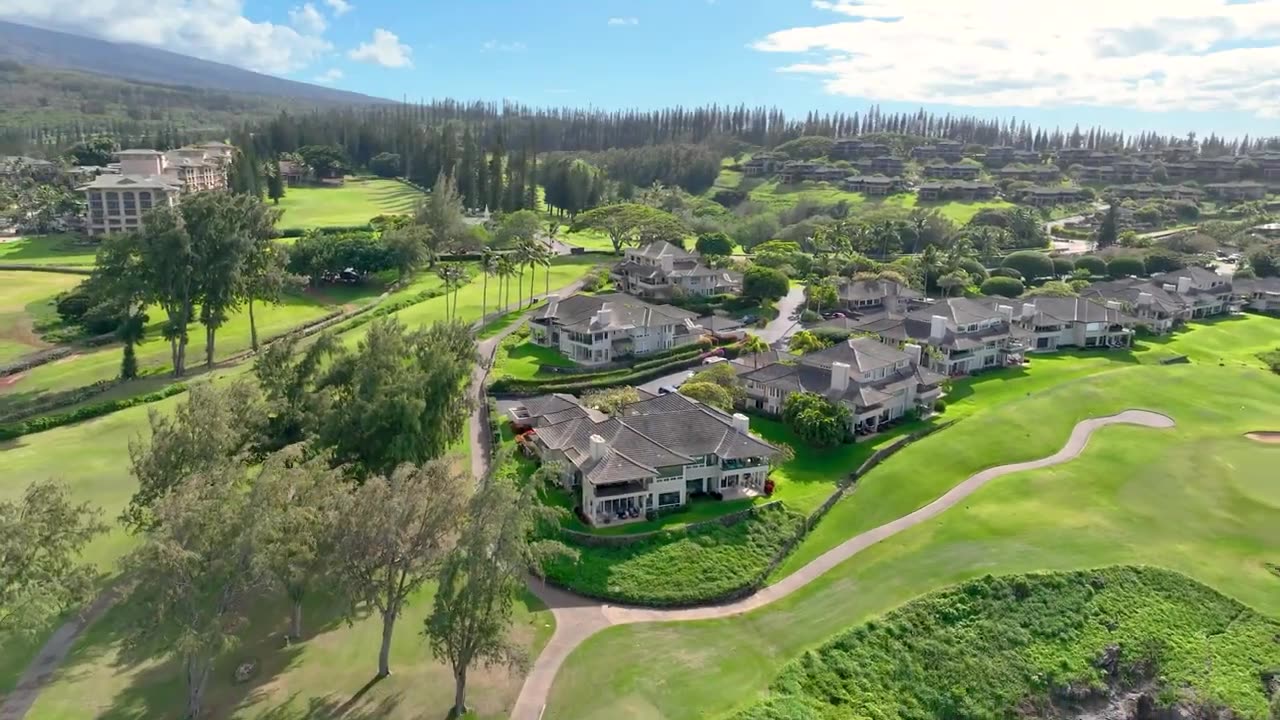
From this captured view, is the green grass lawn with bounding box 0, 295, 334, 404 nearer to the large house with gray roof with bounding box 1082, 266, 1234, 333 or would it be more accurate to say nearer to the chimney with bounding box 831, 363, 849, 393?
the chimney with bounding box 831, 363, 849, 393

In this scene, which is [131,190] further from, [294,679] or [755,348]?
[294,679]

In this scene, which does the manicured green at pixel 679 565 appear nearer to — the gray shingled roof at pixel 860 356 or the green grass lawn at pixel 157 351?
the gray shingled roof at pixel 860 356

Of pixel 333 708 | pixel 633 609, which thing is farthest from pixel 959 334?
pixel 333 708

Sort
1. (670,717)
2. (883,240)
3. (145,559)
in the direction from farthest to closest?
(883,240) < (670,717) < (145,559)

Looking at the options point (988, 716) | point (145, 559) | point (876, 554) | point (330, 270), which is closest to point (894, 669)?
point (988, 716)

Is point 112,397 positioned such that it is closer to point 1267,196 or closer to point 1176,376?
point 1176,376

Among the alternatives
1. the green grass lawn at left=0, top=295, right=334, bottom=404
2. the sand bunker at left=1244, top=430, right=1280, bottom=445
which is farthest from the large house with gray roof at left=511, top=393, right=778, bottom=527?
the sand bunker at left=1244, top=430, right=1280, bottom=445
